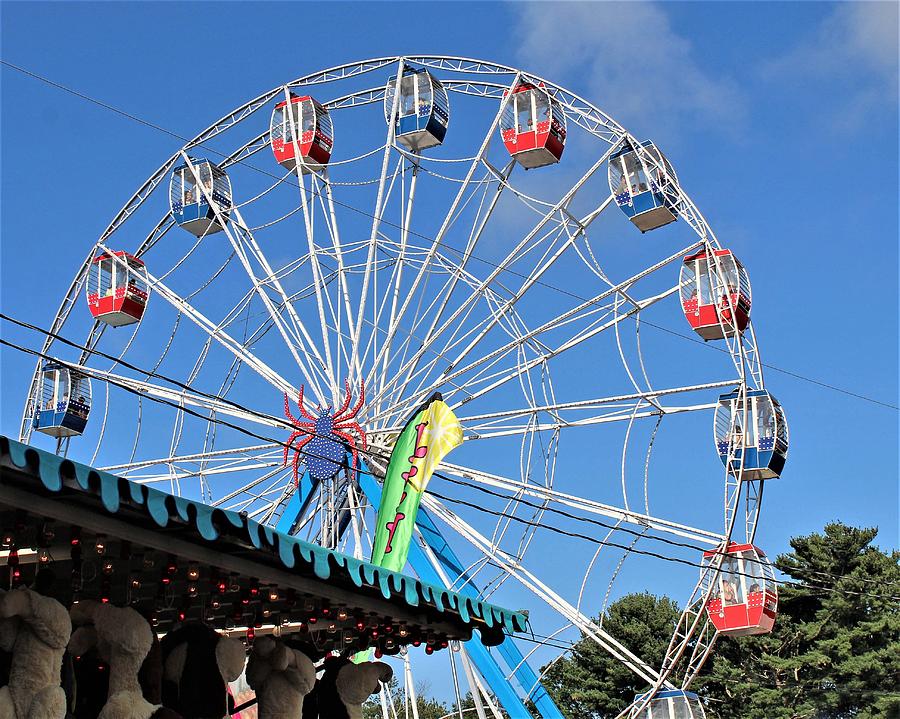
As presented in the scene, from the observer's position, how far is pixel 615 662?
1463 inches

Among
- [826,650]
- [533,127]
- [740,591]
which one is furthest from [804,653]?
[533,127]

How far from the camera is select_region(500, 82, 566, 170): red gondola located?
730 inches

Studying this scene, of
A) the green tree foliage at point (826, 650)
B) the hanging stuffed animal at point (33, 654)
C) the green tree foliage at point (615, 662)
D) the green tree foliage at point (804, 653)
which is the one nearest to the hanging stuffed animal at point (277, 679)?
the hanging stuffed animal at point (33, 654)

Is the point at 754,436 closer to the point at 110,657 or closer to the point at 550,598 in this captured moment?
the point at 550,598

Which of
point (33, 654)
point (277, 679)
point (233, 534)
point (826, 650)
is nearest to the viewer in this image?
point (33, 654)

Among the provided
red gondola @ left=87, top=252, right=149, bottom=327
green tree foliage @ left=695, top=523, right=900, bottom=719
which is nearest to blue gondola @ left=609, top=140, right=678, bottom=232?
red gondola @ left=87, top=252, right=149, bottom=327

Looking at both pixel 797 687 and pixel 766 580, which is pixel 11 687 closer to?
pixel 766 580

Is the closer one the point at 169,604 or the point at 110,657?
the point at 110,657

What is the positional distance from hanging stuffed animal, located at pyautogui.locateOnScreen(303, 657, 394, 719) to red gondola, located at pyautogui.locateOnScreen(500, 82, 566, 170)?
10.6 m

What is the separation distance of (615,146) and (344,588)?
36.1 feet

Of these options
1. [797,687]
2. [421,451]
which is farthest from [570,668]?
[421,451]

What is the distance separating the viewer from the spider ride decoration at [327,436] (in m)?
18.1

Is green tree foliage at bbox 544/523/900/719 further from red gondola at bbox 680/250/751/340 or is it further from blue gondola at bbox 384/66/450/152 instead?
blue gondola at bbox 384/66/450/152

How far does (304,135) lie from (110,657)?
13536mm
